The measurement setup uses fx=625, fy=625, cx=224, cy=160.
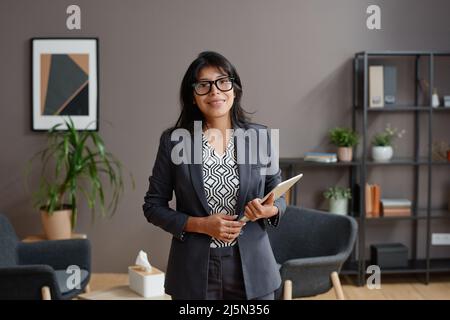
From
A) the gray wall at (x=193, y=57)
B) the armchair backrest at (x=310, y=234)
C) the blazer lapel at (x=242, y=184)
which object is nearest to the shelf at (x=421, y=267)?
the gray wall at (x=193, y=57)

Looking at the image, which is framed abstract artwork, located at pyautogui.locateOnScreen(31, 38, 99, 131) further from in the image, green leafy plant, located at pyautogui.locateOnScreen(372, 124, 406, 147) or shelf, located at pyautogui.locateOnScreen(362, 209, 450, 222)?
shelf, located at pyautogui.locateOnScreen(362, 209, 450, 222)

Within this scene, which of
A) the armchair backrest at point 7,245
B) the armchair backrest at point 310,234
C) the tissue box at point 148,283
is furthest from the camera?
the armchair backrest at point 7,245

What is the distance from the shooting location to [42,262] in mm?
3467

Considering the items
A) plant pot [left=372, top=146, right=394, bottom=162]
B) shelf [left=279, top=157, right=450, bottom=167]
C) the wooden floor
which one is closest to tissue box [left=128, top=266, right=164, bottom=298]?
the wooden floor

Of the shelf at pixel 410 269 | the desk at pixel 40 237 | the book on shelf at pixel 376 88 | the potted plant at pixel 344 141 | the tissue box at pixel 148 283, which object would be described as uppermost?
the book on shelf at pixel 376 88

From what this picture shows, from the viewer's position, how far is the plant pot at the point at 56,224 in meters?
4.13

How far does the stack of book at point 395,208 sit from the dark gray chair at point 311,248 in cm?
130

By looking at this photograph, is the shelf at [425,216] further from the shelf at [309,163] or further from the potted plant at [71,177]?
the potted plant at [71,177]

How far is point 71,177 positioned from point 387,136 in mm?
2201

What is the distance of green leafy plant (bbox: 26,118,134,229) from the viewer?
418 centimetres

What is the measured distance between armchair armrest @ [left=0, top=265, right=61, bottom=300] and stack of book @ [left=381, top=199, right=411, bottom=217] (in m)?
2.42

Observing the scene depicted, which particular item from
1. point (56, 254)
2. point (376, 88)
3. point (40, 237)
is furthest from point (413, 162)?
point (40, 237)
